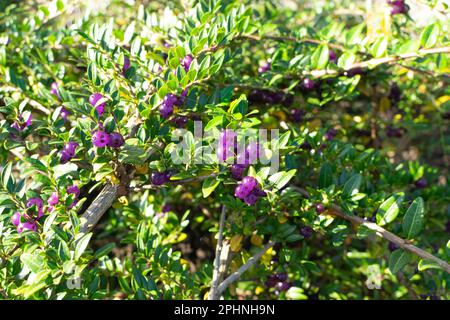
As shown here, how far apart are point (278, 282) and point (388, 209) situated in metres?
0.47

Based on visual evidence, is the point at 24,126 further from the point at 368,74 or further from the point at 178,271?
the point at 368,74

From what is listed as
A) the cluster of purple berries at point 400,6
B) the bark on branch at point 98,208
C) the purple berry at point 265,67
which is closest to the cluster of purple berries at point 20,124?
the bark on branch at point 98,208

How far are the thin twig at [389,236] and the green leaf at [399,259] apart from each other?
0.05ft

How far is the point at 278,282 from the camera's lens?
1635 mm

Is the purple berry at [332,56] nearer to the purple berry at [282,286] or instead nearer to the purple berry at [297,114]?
the purple berry at [297,114]

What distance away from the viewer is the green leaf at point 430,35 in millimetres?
1453

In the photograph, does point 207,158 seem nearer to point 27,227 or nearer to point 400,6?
point 27,227

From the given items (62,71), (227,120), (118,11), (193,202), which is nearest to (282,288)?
(193,202)

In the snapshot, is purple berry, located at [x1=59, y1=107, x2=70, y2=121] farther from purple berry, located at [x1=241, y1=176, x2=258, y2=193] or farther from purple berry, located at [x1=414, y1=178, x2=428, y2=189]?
purple berry, located at [x1=414, y1=178, x2=428, y2=189]

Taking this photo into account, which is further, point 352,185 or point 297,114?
point 297,114

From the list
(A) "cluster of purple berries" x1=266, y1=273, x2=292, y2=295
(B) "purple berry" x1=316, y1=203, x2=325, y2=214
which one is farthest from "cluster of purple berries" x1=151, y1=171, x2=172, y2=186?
(A) "cluster of purple berries" x1=266, y1=273, x2=292, y2=295

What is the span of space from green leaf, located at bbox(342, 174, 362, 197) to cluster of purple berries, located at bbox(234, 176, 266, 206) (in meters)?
0.32

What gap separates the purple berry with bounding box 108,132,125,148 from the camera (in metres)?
1.18

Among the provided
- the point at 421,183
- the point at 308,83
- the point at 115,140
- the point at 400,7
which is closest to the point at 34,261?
the point at 115,140
